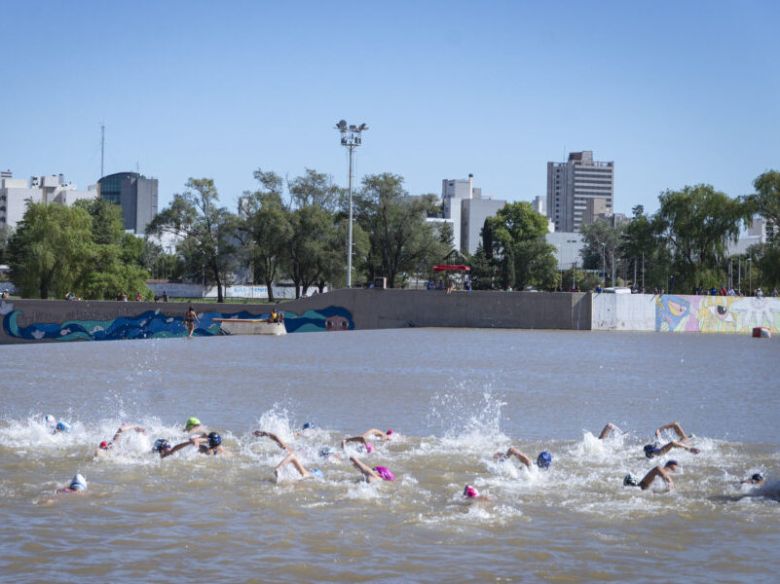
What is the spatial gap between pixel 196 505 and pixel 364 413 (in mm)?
8701

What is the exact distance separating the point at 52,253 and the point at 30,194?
101113 mm

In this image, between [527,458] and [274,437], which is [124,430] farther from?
[527,458]

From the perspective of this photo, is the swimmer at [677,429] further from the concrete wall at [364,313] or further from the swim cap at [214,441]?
the concrete wall at [364,313]

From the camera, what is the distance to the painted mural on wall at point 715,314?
55594mm

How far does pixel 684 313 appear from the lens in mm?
55812

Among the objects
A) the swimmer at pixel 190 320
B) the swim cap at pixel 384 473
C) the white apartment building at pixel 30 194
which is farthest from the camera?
the white apartment building at pixel 30 194

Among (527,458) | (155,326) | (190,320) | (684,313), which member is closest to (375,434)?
(527,458)

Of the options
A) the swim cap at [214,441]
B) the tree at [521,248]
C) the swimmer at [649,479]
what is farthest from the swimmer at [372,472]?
the tree at [521,248]

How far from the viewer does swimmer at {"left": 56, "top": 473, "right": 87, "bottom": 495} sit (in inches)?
554

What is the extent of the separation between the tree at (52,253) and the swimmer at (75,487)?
52.4 meters

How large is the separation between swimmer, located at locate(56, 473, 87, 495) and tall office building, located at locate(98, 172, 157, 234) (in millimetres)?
142654

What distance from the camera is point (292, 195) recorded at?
228 ft

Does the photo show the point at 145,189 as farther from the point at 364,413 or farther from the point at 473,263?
the point at 364,413

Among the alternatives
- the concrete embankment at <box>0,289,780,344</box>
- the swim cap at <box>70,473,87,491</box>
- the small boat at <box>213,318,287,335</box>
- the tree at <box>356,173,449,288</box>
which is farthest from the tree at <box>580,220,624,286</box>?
the swim cap at <box>70,473,87,491</box>
